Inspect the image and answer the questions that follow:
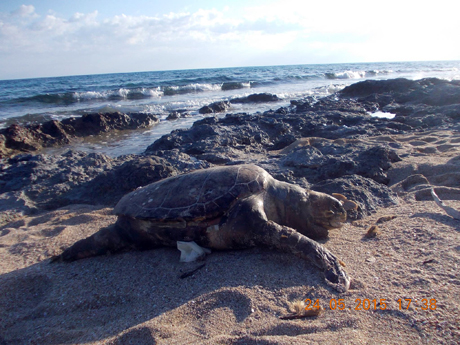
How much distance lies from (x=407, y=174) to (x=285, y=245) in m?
3.00

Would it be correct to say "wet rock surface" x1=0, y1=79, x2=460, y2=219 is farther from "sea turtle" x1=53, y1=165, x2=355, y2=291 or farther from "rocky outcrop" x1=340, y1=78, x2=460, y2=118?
"sea turtle" x1=53, y1=165, x2=355, y2=291

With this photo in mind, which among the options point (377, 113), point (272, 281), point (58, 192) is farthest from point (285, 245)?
point (377, 113)

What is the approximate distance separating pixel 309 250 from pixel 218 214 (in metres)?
0.90

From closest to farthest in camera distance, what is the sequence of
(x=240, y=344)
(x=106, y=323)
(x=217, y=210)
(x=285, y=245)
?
(x=240, y=344), (x=106, y=323), (x=285, y=245), (x=217, y=210)

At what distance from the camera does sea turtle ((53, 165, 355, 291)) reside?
8.94 feet

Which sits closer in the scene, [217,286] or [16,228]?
[217,286]

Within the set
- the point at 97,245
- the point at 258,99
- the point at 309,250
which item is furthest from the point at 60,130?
the point at 258,99

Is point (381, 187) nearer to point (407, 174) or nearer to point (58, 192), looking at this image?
point (407, 174)

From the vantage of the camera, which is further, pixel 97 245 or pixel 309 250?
pixel 97 245

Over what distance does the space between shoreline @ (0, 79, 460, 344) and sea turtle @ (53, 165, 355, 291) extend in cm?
16

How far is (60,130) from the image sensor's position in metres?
9.03

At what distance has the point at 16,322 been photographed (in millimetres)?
2131
